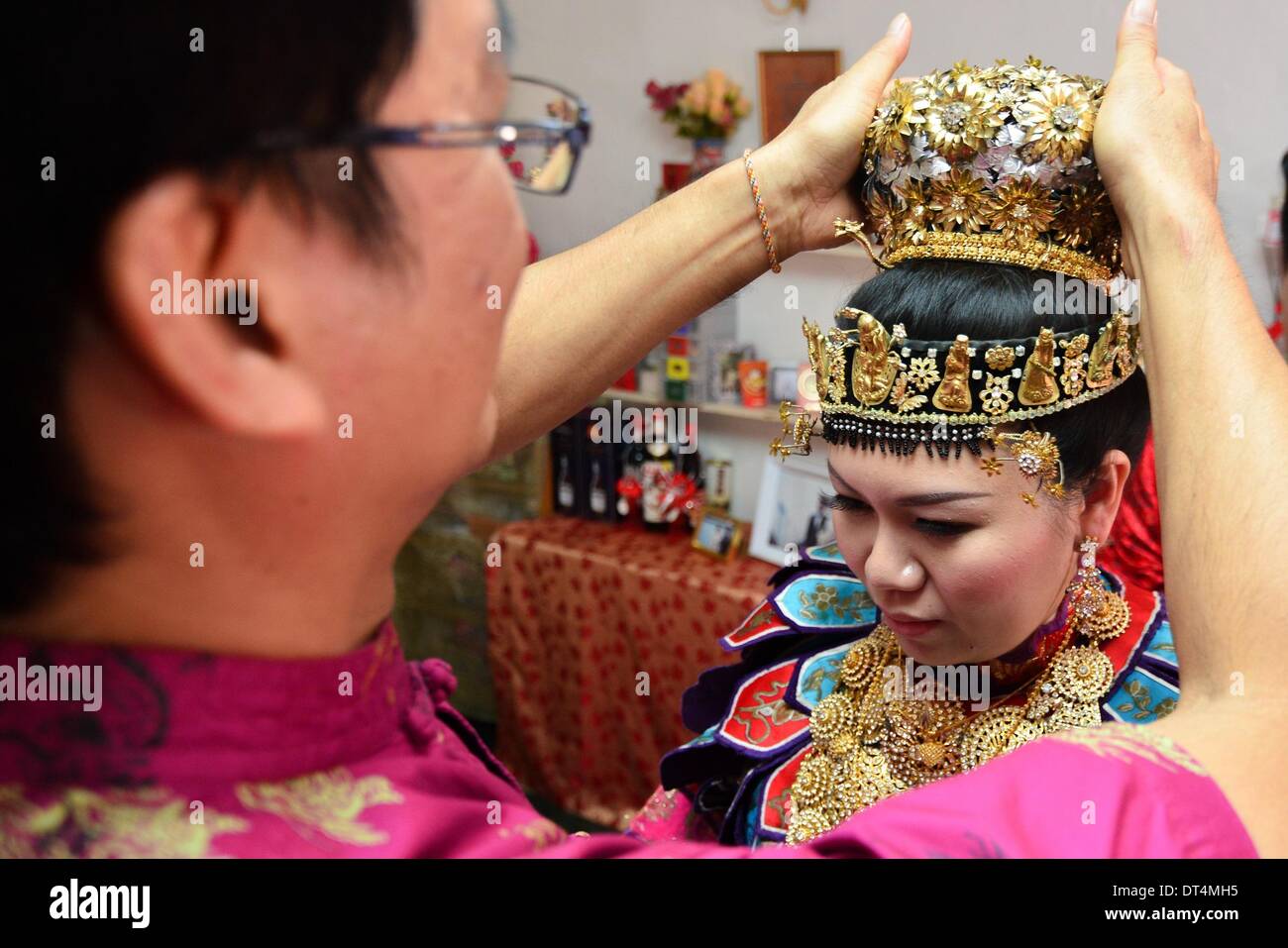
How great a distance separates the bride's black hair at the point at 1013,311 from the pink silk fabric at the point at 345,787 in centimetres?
61

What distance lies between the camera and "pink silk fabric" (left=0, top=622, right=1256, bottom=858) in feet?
1.93

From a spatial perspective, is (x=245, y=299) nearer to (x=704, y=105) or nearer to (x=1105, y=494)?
(x=1105, y=494)

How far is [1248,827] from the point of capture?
0.68 metres

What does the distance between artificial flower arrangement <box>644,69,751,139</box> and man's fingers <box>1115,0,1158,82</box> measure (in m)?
2.37

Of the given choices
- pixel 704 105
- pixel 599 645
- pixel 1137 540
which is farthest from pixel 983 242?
pixel 599 645

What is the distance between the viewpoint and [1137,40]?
1.04 metres

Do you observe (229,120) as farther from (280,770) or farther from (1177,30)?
(1177,30)

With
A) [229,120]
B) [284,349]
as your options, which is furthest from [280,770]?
[229,120]

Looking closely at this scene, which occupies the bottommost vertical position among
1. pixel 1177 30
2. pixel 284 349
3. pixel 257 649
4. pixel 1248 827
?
pixel 1248 827

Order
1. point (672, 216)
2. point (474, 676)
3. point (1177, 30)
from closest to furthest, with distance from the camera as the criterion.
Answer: point (672, 216)
point (1177, 30)
point (474, 676)

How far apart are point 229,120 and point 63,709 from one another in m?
0.32

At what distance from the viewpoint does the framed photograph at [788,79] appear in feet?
10.3

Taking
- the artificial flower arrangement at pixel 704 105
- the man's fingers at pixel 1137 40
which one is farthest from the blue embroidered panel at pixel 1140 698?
the artificial flower arrangement at pixel 704 105

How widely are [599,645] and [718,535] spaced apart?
1.58 ft
